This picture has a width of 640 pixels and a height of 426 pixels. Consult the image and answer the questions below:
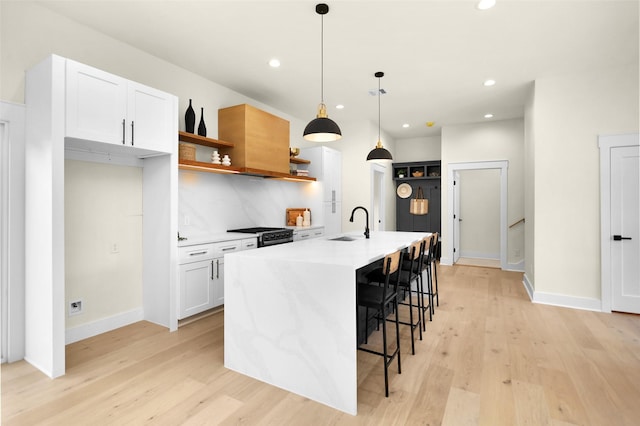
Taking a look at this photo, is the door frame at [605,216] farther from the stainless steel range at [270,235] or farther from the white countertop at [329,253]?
the stainless steel range at [270,235]

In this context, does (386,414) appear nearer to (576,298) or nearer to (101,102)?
(101,102)

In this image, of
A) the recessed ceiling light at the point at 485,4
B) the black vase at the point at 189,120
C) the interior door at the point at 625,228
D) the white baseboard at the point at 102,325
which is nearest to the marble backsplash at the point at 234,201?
the black vase at the point at 189,120

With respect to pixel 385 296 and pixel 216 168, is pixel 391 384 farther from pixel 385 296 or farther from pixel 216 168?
pixel 216 168

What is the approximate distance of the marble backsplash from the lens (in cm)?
402

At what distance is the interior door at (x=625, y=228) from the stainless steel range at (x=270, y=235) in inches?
160

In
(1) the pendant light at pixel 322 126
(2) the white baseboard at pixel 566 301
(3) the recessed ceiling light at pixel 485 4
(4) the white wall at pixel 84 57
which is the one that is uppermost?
(3) the recessed ceiling light at pixel 485 4

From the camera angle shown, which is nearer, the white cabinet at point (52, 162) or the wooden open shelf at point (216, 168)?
the white cabinet at point (52, 162)

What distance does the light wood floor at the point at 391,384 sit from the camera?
1.97 metres

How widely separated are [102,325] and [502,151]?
6.89m

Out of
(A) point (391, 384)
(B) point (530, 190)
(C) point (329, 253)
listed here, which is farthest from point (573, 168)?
(A) point (391, 384)

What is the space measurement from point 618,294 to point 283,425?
4294mm

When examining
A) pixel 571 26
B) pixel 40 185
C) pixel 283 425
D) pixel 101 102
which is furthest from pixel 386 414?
pixel 571 26

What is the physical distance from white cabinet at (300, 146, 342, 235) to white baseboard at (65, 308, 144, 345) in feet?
10.8

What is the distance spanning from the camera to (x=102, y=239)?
3.24m
